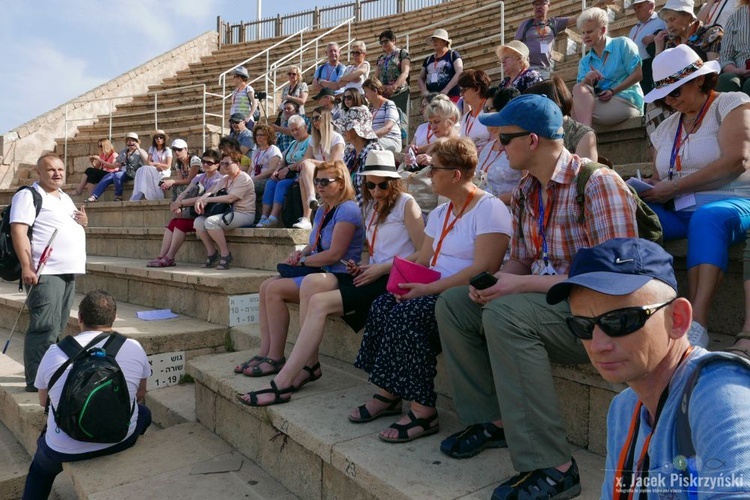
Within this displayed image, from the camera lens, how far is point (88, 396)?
118 inches

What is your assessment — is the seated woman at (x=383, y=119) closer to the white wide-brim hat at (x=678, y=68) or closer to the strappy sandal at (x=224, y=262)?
the strappy sandal at (x=224, y=262)

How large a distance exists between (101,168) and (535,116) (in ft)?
32.8

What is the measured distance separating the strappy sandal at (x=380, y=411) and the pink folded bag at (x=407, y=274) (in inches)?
21.0

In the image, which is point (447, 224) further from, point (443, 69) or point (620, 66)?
point (443, 69)

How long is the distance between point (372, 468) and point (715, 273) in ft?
5.35

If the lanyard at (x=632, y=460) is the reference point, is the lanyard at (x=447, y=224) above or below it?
above

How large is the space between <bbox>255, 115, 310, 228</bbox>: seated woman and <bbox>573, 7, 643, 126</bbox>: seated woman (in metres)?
2.86

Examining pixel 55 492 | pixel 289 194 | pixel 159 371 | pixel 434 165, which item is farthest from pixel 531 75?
pixel 55 492

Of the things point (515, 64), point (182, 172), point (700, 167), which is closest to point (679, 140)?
point (700, 167)

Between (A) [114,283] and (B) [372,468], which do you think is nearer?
(B) [372,468]

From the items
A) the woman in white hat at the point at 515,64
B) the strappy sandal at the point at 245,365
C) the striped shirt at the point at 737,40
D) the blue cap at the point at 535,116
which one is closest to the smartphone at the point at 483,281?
the blue cap at the point at 535,116

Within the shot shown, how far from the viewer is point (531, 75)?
473cm

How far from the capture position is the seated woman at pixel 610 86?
473cm

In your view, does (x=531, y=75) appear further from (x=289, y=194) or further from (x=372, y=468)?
(x=372, y=468)
